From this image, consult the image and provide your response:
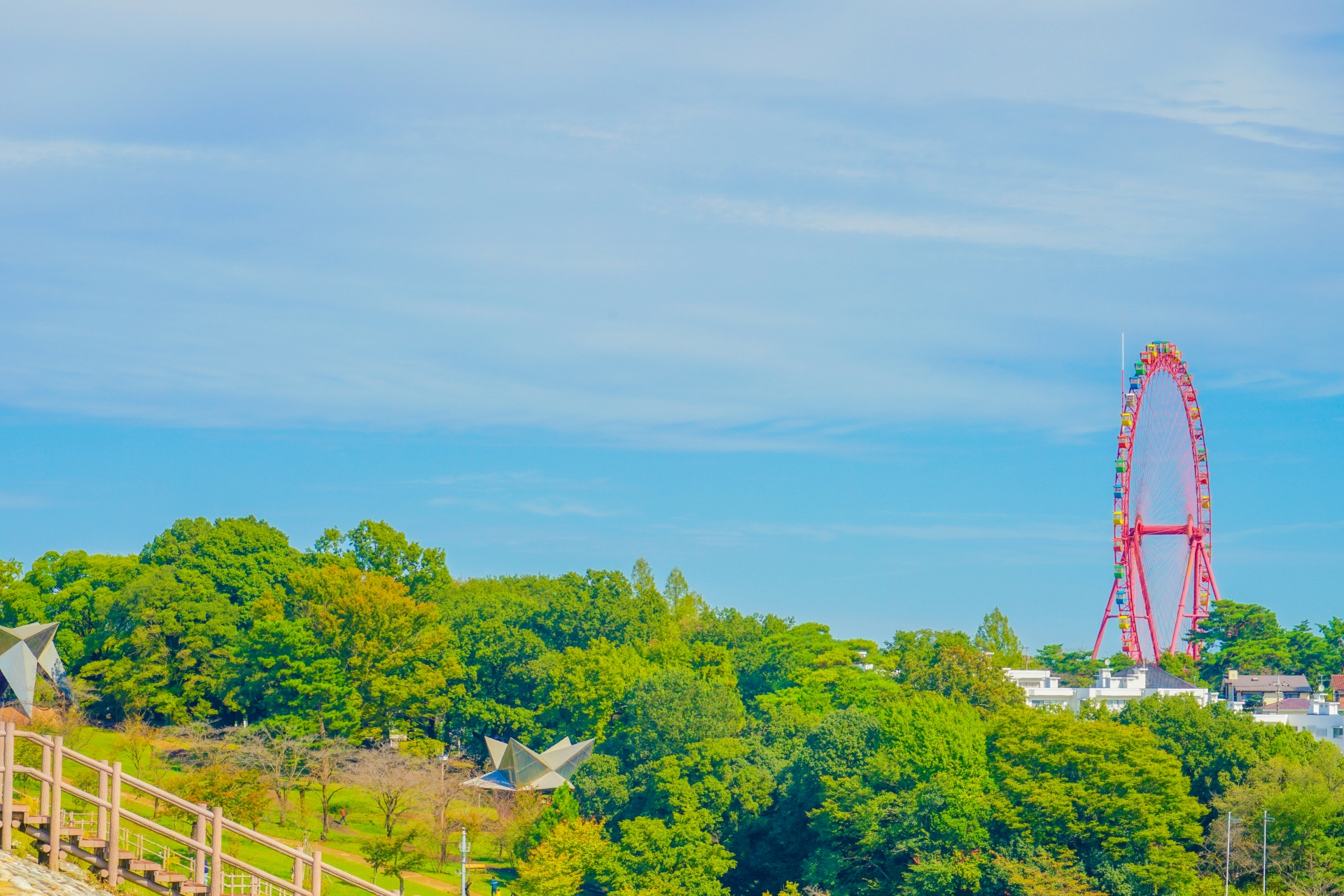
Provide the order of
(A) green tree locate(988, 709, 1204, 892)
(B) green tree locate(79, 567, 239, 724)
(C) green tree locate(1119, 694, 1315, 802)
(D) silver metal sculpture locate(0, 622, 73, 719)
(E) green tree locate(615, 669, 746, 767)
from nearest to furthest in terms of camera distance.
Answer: (A) green tree locate(988, 709, 1204, 892) < (C) green tree locate(1119, 694, 1315, 802) < (E) green tree locate(615, 669, 746, 767) < (D) silver metal sculpture locate(0, 622, 73, 719) < (B) green tree locate(79, 567, 239, 724)

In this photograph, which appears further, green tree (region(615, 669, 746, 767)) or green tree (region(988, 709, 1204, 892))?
green tree (region(615, 669, 746, 767))

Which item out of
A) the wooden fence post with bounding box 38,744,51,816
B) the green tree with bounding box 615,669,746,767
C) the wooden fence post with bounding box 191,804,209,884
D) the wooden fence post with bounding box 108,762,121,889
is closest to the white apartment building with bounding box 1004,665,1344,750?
the green tree with bounding box 615,669,746,767

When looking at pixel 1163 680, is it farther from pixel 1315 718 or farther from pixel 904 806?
pixel 904 806

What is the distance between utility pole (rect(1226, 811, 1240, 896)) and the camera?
50312 mm

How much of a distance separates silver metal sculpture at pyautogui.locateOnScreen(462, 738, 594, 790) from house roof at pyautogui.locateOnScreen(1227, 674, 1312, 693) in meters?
51.7

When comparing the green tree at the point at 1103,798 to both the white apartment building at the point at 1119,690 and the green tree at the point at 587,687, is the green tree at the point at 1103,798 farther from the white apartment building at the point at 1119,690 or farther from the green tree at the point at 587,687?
the white apartment building at the point at 1119,690

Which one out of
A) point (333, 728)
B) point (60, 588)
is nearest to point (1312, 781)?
point (333, 728)

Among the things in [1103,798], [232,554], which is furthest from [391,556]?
[1103,798]

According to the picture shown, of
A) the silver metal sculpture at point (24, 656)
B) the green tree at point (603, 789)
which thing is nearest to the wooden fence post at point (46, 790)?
the green tree at point (603, 789)

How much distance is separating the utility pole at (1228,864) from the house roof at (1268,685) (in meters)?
44.3

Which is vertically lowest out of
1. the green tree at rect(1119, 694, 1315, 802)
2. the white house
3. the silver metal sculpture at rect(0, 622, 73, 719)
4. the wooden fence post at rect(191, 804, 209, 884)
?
the white house

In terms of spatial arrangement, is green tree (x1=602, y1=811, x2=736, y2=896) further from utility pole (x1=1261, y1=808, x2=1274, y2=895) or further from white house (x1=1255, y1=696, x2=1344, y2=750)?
white house (x1=1255, y1=696, x2=1344, y2=750)

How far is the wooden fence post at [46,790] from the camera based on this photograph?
61.9ft

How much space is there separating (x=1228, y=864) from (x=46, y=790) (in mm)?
45247
